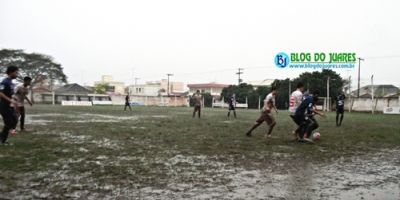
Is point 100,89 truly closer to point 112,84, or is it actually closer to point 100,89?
point 100,89

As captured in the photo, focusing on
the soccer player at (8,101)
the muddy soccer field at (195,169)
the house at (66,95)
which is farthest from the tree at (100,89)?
the soccer player at (8,101)

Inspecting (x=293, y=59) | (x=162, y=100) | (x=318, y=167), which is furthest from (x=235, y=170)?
(x=162, y=100)

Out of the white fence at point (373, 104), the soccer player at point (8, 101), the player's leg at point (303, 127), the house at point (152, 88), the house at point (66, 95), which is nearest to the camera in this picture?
the soccer player at point (8, 101)

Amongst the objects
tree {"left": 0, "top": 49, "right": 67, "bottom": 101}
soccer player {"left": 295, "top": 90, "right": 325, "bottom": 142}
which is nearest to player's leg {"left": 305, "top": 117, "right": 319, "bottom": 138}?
soccer player {"left": 295, "top": 90, "right": 325, "bottom": 142}

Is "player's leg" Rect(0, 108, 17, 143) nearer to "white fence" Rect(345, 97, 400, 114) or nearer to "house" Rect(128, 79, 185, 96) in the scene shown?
"white fence" Rect(345, 97, 400, 114)

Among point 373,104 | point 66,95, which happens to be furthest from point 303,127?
point 66,95

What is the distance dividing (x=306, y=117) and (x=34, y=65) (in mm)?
69795

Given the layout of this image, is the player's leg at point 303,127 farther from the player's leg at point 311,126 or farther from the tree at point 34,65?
the tree at point 34,65

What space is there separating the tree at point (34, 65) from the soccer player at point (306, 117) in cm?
6621

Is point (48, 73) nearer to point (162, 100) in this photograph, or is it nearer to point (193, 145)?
point (162, 100)

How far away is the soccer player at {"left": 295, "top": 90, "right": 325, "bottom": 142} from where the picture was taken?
35.1ft

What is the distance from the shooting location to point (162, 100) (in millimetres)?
73688

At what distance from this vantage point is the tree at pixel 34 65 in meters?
69.8

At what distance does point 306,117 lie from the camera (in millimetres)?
10773
